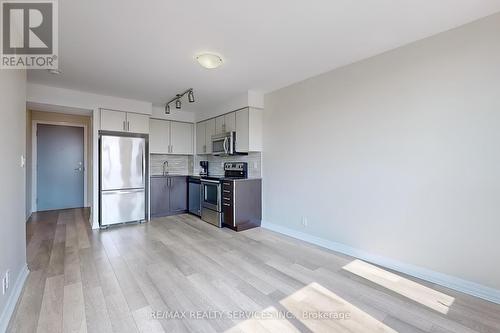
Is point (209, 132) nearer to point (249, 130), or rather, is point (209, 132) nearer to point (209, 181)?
point (209, 181)

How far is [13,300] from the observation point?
1.88m

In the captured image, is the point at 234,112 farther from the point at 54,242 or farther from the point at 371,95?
the point at 54,242

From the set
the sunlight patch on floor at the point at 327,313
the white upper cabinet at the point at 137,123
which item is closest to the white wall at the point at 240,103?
the white upper cabinet at the point at 137,123

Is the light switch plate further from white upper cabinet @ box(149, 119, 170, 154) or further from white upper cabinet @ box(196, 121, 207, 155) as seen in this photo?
white upper cabinet @ box(196, 121, 207, 155)

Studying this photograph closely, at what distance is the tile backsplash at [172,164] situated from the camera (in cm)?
554

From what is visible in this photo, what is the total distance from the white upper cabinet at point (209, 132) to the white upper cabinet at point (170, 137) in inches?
24.7

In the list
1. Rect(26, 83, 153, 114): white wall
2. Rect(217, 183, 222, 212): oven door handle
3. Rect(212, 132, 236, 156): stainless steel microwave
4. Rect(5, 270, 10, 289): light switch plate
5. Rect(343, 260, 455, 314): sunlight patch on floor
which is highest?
Rect(26, 83, 153, 114): white wall

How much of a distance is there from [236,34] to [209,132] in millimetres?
3125

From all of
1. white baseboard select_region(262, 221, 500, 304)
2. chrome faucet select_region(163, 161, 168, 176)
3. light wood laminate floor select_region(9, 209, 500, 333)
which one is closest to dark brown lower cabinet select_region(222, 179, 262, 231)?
light wood laminate floor select_region(9, 209, 500, 333)

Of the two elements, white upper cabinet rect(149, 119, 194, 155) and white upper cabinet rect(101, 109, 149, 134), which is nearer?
white upper cabinet rect(101, 109, 149, 134)

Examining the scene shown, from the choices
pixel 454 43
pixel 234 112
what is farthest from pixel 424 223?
pixel 234 112

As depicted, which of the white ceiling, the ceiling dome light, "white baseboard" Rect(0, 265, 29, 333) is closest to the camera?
"white baseboard" Rect(0, 265, 29, 333)

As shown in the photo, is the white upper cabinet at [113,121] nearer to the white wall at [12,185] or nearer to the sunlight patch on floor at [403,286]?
the white wall at [12,185]

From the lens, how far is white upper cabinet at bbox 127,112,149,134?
4.60 metres
